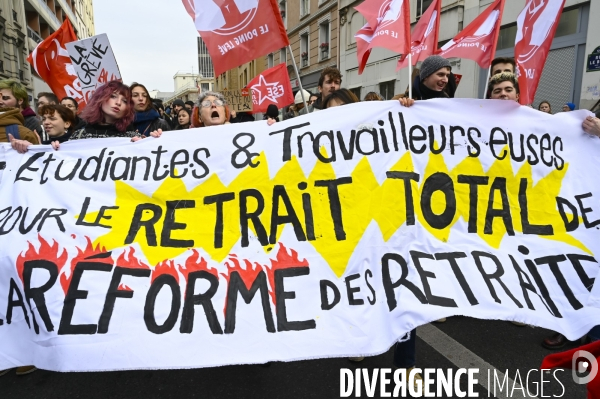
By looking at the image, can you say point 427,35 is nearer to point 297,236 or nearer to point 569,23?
point 297,236

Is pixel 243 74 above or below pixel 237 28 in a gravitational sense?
above

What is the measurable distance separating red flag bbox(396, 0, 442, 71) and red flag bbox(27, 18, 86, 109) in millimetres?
4802

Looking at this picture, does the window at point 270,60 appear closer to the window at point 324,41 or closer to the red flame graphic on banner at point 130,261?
the window at point 324,41

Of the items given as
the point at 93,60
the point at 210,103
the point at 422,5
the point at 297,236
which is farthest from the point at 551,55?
the point at 297,236

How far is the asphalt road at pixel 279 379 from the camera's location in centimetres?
244

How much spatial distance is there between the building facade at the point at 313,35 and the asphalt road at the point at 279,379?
54.8ft

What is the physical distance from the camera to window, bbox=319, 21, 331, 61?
20.1 metres

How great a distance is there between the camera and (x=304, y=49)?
23266 mm

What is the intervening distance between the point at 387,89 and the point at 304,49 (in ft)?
31.6

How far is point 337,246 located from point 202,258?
2.51 feet

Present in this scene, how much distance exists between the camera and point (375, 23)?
4.15 meters

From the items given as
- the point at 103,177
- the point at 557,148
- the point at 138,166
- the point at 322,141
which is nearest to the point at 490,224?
the point at 557,148

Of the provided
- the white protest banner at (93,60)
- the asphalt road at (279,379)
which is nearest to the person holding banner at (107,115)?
the asphalt road at (279,379)

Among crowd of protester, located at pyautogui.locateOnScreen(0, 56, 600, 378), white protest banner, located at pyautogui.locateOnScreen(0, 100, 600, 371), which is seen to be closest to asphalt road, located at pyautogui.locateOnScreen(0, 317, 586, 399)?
crowd of protester, located at pyautogui.locateOnScreen(0, 56, 600, 378)
